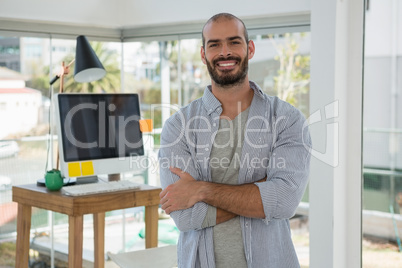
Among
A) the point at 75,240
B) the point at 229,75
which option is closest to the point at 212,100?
the point at 229,75

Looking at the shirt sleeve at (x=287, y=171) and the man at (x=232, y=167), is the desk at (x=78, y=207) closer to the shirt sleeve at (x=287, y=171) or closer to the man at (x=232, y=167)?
the man at (x=232, y=167)

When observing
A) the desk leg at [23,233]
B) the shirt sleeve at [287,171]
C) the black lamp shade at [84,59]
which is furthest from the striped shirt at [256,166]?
the desk leg at [23,233]

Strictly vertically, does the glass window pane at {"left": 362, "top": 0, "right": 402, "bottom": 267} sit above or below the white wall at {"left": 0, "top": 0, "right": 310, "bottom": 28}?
below

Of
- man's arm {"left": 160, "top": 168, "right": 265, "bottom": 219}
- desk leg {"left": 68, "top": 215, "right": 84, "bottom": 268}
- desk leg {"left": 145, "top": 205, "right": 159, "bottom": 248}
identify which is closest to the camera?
man's arm {"left": 160, "top": 168, "right": 265, "bottom": 219}

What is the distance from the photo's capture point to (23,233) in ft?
11.6

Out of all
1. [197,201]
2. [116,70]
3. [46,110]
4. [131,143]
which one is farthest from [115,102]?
[197,201]

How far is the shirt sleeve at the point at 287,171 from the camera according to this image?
A: 6.57 feet

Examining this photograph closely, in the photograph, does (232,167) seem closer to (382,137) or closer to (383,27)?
(382,137)

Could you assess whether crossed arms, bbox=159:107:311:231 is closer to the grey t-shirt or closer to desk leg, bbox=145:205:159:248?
the grey t-shirt

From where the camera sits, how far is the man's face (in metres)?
2.08

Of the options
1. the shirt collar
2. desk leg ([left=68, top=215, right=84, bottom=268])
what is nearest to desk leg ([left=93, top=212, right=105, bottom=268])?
desk leg ([left=68, top=215, right=84, bottom=268])

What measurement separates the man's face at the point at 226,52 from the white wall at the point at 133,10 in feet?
4.88

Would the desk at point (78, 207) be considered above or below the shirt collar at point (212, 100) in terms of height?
below

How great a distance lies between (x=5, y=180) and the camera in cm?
409
